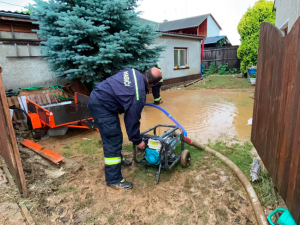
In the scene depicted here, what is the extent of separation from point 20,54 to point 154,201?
649cm

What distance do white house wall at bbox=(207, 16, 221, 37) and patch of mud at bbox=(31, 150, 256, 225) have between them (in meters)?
28.4

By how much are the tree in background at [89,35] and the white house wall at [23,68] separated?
2.39 ft

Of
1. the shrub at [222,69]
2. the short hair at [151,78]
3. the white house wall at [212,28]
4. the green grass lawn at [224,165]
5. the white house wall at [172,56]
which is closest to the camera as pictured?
the green grass lawn at [224,165]

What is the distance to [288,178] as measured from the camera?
6.51ft

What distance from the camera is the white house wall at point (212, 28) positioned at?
27981 millimetres

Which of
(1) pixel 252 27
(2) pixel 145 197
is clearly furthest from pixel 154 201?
(1) pixel 252 27

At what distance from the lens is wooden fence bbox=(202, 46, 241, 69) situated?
1798 centimetres

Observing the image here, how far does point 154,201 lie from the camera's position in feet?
8.82

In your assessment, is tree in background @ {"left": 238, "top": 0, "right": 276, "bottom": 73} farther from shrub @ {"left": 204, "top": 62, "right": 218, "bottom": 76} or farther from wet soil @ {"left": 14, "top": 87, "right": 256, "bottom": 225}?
wet soil @ {"left": 14, "top": 87, "right": 256, "bottom": 225}

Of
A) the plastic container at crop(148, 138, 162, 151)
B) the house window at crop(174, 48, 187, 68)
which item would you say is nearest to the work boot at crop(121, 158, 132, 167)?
the plastic container at crop(148, 138, 162, 151)

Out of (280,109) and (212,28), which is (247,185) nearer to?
(280,109)

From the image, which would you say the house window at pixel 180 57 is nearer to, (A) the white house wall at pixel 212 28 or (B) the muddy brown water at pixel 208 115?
(B) the muddy brown water at pixel 208 115

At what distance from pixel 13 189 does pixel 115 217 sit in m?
1.54

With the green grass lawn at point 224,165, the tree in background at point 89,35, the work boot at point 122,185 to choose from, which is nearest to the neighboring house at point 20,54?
the tree in background at point 89,35
